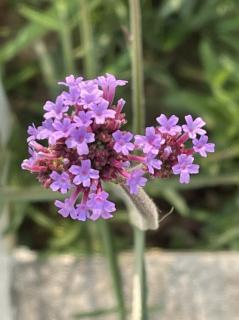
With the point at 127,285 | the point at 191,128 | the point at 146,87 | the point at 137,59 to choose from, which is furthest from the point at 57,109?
the point at 146,87

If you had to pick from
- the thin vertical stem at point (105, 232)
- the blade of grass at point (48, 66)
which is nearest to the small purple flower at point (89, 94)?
the thin vertical stem at point (105, 232)

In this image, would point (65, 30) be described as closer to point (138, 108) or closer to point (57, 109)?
point (138, 108)

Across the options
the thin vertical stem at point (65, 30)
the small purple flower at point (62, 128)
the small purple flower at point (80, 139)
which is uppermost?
the thin vertical stem at point (65, 30)

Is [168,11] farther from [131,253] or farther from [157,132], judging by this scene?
[157,132]

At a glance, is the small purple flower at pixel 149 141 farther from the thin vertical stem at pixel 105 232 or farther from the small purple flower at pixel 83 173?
the thin vertical stem at pixel 105 232

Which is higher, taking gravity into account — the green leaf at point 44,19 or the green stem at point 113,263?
the green leaf at point 44,19

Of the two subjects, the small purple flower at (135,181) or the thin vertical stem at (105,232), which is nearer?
the small purple flower at (135,181)

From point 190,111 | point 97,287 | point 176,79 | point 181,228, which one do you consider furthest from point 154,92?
point 97,287
